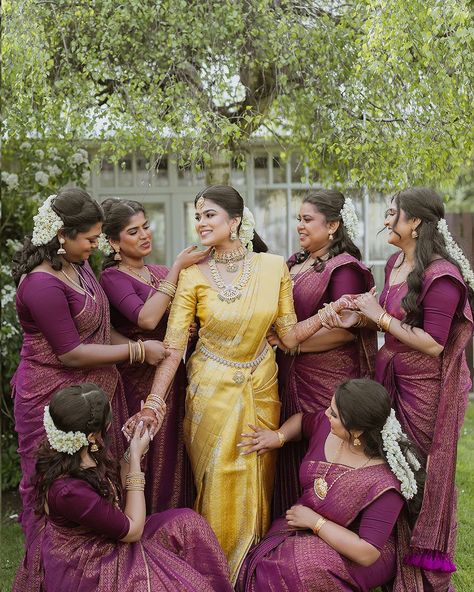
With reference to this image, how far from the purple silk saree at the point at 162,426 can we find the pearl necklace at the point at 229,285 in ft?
1.44

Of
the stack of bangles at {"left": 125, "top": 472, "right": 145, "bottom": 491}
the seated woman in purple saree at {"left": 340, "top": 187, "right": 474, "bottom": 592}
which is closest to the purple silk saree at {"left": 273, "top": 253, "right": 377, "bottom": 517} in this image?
the seated woman in purple saree at {"left": 340, "top": 187, "right": 474, "bottom": 592}

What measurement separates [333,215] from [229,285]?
0.72 metres

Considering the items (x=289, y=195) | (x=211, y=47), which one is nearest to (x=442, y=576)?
(x=211, y=47)

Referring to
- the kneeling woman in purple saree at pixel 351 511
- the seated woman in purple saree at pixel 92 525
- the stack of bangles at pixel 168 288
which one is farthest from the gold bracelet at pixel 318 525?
the stack of bangles at pixel 168 288

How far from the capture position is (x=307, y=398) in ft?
13.6

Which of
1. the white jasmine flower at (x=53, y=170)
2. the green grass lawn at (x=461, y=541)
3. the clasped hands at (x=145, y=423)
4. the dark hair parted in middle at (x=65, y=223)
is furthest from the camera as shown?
the white jasmine flower at (x=53, y=170)

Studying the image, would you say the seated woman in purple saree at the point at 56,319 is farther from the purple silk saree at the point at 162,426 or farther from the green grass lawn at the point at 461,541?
the green grass lawn at the point at 461,541

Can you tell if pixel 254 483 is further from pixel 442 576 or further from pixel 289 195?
pixel 289 195

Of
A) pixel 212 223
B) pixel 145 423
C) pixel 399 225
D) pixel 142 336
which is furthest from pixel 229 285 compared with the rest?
pixel 399 225

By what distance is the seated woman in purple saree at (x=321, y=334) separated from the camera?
4.07 m

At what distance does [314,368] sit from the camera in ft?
13.5

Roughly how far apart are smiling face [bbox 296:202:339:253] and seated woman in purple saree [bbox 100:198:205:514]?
71 cm

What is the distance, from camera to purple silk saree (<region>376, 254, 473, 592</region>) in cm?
362

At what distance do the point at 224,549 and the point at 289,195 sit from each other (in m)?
7.96
